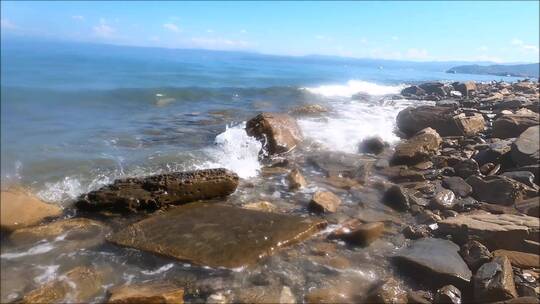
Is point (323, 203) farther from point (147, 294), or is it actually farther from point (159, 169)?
point (159, 169)

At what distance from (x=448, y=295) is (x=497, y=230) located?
170 centimetres

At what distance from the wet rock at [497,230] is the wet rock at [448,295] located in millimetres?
1382

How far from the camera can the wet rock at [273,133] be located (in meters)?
10.3

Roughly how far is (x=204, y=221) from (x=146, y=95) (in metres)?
16.9

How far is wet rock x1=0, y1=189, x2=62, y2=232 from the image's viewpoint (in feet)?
17.6

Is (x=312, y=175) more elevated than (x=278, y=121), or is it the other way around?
(x=278, y=121)

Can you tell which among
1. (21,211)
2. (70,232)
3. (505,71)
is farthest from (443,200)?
(505,71)

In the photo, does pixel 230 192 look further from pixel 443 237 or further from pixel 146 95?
pixel 146 95

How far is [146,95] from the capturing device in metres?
21.2

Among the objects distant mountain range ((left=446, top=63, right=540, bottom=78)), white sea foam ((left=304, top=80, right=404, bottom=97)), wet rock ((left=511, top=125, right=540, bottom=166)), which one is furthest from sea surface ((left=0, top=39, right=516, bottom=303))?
distant mountain range ((left=446, top=63, right=540, bottom=78))

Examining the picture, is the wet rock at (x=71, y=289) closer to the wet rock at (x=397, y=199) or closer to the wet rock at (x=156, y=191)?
the wet rock at (x=156, y=191)

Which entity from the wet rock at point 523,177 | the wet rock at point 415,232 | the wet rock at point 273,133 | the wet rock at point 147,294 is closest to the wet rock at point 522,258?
the wet rock at point 415,232

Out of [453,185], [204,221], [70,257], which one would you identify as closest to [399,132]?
[453,185]

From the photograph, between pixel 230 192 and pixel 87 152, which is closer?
pixel 230 192
